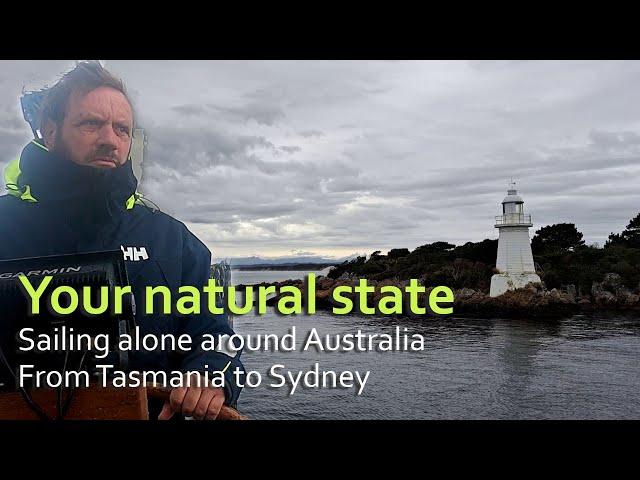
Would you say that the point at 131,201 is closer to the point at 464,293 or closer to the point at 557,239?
the point at 464,293

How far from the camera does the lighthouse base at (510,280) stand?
52.9 ft

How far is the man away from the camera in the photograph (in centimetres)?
154

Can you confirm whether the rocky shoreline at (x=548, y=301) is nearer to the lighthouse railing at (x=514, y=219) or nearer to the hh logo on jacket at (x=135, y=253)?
the lighthouse railing at (x=514, y=219)

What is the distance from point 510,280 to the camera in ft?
53.1

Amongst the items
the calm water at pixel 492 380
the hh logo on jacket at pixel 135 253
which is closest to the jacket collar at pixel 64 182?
the hh logo on jacket at pixel 135 253

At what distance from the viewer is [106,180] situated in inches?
61.7

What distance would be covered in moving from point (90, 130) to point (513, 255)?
1576 centimetres

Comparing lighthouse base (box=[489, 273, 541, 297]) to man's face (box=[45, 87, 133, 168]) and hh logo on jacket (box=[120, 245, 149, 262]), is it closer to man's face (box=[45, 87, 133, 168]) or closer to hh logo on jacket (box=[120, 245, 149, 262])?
hh logo on jacket (box=[120, 245, 149, 262])

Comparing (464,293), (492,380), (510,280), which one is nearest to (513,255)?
(510,280)

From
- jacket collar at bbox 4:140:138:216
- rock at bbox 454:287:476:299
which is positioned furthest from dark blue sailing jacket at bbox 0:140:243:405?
rock at bbox 454:287:476:299

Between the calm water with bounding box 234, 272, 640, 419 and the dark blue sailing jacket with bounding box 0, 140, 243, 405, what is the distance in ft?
28.6

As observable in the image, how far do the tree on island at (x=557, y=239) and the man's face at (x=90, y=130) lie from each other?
16.8m
